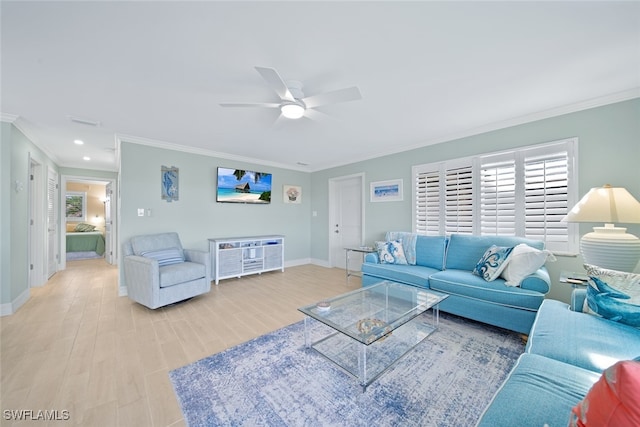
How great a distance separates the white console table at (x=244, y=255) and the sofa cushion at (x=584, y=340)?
4.03m

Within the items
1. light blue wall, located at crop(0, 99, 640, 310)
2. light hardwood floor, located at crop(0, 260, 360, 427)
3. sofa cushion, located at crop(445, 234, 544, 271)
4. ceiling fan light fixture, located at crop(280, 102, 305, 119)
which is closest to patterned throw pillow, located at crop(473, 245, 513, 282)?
sofa cushion, located at crop(445, 234, 544, 271)

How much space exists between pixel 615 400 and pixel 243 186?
4905 millimetres

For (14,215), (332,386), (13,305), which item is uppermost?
(14,215)

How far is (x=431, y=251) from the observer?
3.34 m

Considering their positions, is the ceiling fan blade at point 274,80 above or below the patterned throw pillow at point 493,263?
above

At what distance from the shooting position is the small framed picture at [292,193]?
5.57 m

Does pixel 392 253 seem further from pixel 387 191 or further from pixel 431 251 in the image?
pixel 387 191

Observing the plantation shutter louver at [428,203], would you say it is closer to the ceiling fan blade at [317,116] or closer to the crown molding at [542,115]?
the crown molding at [542,115]

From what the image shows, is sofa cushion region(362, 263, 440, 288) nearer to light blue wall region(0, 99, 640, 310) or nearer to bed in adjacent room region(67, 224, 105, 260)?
light blue wall region(0, 99, 640, 310)

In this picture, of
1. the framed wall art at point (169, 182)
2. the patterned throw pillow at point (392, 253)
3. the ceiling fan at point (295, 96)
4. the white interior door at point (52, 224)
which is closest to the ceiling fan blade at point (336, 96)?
the ceiling fan at point (295, 96)

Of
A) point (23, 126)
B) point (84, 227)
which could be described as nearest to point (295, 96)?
point (23, 126)

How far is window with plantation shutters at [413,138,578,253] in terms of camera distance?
8.89 ft

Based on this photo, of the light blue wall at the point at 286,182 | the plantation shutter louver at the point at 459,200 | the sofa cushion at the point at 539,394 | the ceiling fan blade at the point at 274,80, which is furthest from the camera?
the plantation shutter louver at the point at 459,200

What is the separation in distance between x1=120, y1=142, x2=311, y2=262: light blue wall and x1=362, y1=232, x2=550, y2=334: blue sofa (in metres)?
2.57
